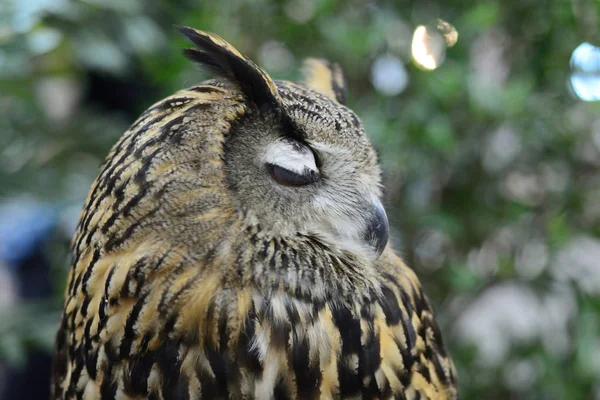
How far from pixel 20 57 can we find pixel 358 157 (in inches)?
39.0

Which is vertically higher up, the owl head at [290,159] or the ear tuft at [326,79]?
the ear tuft at [326,79]

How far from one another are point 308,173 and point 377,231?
14 cm

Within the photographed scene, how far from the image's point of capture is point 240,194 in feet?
2.51

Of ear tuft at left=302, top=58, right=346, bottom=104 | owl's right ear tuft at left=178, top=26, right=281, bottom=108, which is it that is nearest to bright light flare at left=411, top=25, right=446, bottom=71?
ear tuft at left=302, top=58, right=346, bottom=104

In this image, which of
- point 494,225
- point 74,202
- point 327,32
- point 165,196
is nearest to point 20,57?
point 74,202

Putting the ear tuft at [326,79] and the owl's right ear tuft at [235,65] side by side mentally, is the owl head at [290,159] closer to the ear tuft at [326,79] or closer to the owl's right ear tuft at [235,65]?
the owl's right ear tuft at [235,65]

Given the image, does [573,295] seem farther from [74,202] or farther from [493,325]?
[74,202]

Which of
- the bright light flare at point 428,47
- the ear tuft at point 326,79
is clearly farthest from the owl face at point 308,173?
the bright light flare at point 428,47

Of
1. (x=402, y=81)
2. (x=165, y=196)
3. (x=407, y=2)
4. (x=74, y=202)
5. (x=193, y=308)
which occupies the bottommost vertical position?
(x=74, y=202)

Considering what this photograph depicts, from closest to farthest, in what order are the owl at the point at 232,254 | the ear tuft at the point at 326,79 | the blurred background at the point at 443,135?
the owl at the point at 232,254 → the ear tuft at the point at 326,79 → the blurred background at the point at 443,135

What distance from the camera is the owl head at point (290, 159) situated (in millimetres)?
764

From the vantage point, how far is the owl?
76 centimetres

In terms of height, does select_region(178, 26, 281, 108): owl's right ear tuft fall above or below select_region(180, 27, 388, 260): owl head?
above

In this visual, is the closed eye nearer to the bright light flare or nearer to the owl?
the owl
